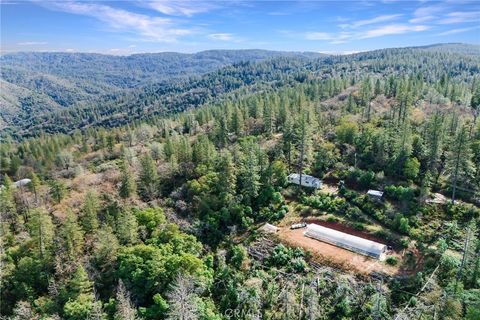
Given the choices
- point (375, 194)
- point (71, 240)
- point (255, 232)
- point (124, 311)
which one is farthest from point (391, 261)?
point (71, 240)

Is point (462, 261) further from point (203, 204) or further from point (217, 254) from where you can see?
point (203, 204)

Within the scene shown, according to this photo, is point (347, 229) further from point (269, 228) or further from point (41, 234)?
point (41, 234)

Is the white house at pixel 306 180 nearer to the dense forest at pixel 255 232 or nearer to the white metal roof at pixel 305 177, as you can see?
the white metal roof at pixel 305 177

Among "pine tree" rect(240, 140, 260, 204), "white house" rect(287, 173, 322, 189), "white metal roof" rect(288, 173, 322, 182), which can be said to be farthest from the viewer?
"white metal roof" rect(288, 173, 322, 182)

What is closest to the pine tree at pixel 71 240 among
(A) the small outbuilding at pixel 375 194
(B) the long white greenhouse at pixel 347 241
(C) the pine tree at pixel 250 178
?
(C) the pine tree at pixel 250 178

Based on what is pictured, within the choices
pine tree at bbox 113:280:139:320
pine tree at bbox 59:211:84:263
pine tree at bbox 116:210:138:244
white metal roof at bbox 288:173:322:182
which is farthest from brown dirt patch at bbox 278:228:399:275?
pine tree at bbox 59:211:84:263

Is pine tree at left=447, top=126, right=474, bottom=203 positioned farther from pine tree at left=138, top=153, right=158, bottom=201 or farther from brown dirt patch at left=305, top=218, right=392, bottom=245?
pine tree at left=138, top=153, right=158, bottom=201

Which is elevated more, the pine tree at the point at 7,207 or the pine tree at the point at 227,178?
the pine tree at the point at 227,178
